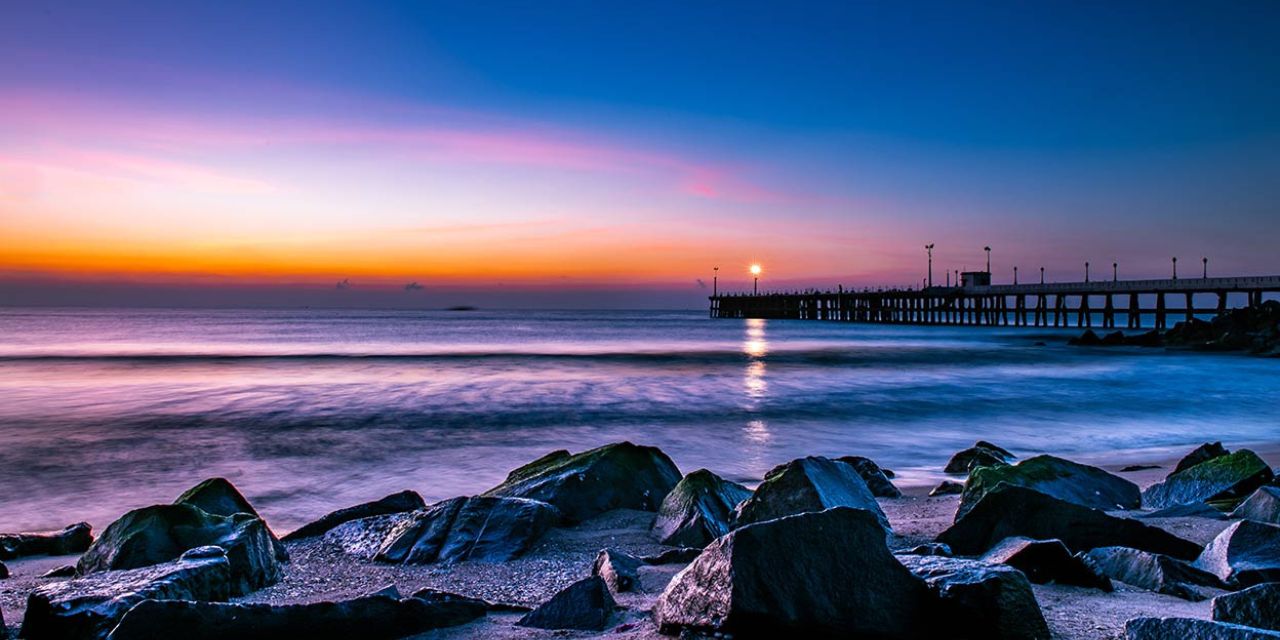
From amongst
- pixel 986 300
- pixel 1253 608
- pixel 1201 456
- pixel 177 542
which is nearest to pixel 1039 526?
pixel 1253 608

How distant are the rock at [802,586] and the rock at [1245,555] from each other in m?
1.83

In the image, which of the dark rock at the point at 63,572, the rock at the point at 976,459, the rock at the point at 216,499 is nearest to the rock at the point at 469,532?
the rock at the point at 216,499

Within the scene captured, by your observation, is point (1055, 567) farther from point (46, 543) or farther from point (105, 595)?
point (46, 543)

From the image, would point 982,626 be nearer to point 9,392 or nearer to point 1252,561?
point 1252,561

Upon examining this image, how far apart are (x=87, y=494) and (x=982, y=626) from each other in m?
9.84

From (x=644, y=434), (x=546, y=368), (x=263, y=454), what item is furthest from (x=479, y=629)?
(x=546, y=368)

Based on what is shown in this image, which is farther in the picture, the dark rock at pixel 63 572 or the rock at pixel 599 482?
the rock at pixel 599 482

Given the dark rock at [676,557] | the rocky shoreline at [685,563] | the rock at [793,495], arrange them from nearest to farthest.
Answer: the rocky shoreline at [685,563], the dark rock at [676,557], the rock at [793,495]

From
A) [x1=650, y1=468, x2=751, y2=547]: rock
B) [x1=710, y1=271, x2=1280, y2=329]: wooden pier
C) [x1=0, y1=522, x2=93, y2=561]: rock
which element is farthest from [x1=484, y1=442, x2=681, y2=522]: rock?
[x1=710, y1=271, x2=1280, y2=329]: wooden pier

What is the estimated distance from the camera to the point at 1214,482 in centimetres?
690

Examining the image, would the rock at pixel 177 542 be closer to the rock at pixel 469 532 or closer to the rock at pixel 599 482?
the rock at pixel 469 532

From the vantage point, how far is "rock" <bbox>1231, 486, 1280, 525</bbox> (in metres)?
5.21

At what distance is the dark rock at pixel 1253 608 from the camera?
279 centimetres

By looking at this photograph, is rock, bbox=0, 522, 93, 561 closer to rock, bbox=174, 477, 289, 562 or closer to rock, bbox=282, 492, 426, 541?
rock, bbox=174, 477, 289, 562
